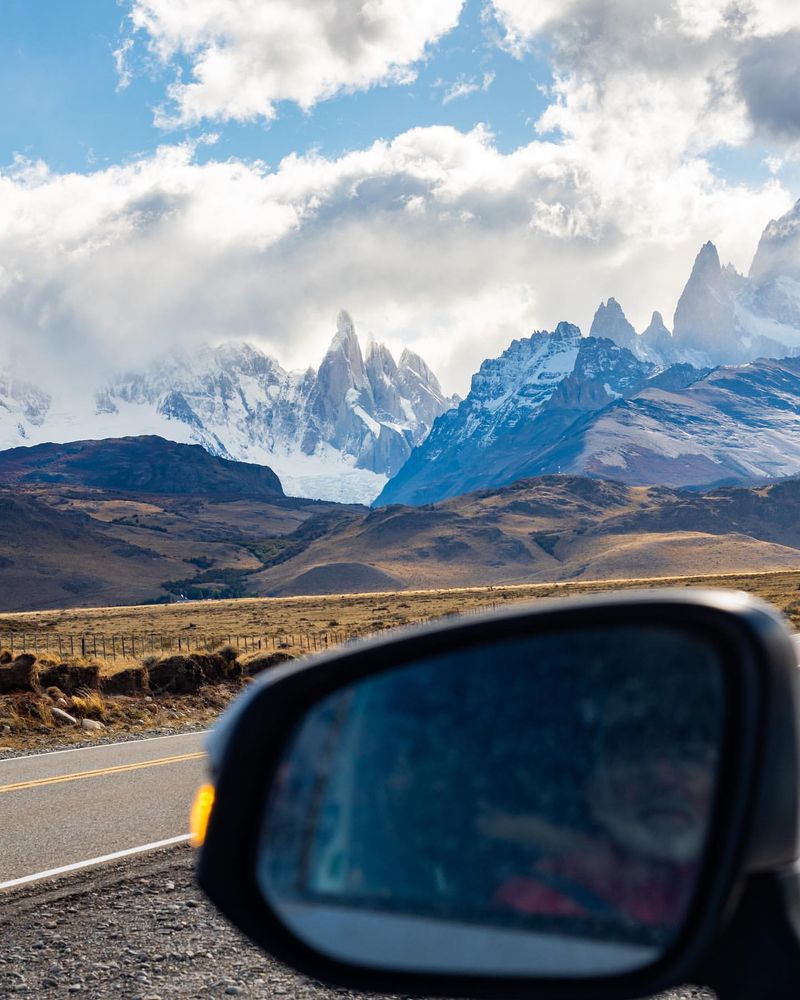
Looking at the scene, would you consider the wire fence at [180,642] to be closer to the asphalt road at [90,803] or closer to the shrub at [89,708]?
the shrub at [89,708]

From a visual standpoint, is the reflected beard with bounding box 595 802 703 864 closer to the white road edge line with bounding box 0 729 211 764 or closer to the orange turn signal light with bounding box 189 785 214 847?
the orange turn signal light with bounding box 189 785 214 847

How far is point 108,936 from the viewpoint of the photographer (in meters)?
6.35

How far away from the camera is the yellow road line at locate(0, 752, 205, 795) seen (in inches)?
452

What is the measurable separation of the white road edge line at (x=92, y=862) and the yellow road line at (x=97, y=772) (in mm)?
3269

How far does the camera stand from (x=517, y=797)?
1896mm

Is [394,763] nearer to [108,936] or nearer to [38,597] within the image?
[108,936]

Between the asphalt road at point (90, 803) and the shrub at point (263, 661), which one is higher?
the asphalt road at point (90, 803)

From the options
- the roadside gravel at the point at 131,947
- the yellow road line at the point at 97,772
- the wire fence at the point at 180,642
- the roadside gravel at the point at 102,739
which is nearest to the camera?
the roadside gravel at the point at 131,947

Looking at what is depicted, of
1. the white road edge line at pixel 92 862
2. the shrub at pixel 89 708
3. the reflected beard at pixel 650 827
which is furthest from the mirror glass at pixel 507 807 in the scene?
Result: the shrub at pixel 89 708

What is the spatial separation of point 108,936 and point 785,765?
5.68 meters

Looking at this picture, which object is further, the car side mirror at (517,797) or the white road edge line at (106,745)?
the white road edge line at (106,745)

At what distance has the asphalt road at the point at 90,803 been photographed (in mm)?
8406

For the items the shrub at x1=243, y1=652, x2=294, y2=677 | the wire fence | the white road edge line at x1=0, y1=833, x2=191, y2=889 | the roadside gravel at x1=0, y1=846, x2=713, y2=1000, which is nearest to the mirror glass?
the roadside gravel at x1=0, y1=846, x2=713, y2=1000

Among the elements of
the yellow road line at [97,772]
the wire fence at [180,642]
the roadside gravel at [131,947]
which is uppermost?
the roadside gravel at [131,947]
